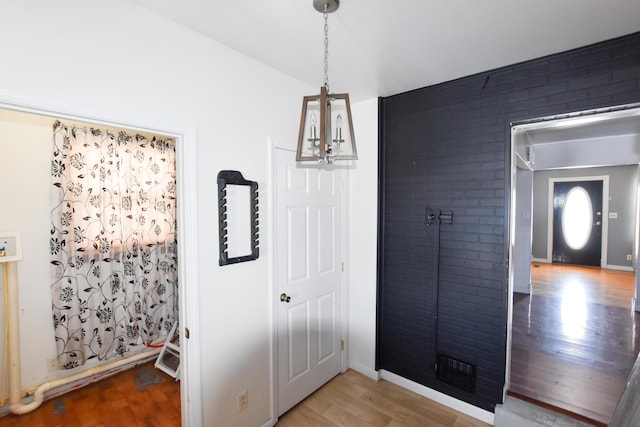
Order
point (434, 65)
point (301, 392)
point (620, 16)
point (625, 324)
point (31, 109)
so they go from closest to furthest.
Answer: point (31, 109) < point (620, 16) < point (434, 65) < point (301, 392) < point (625, 324)

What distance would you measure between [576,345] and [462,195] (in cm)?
240

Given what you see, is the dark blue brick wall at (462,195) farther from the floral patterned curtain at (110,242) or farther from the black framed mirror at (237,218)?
the floral patterned curtain at (110,242)

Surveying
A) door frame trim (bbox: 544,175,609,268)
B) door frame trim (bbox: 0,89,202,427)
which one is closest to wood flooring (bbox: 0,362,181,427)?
door frame trim (bbox: 0,89,202,427)

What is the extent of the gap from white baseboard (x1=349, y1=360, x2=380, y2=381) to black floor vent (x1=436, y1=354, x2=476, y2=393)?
0.56m

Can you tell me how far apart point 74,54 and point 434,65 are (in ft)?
6.72

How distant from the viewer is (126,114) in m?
1.37

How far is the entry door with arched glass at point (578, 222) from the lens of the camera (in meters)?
6.34

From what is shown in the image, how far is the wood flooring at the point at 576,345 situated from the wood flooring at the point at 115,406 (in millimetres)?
2796

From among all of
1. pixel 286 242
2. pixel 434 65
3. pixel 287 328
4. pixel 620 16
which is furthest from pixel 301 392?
pixel 620 16

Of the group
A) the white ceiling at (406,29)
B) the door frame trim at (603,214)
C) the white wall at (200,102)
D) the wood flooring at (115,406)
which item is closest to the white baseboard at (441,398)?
the white wall at (200,102)

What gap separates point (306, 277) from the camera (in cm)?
239

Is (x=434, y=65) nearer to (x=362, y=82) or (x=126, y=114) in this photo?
(x=362, y=82)

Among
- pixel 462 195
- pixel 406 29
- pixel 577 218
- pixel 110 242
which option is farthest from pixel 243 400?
pixel 577 218

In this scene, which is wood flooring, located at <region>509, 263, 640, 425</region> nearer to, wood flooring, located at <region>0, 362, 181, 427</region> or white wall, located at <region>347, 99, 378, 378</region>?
white wall, located at <region>347, 99, 378, 378</region>
